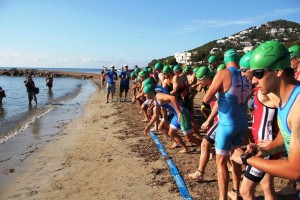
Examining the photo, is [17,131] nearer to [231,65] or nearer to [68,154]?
[68,154]

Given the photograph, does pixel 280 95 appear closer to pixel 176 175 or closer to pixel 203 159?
pixel 203 159

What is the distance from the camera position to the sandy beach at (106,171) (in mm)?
5066

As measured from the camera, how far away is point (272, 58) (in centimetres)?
216

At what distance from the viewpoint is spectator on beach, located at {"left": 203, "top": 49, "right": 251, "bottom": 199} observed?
419cm

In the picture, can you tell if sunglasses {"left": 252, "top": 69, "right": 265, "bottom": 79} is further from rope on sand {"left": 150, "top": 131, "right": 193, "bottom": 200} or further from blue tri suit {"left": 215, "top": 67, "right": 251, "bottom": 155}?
rope on sand {"left": 150, "top": 131, "right": 193, "bottom": 200}

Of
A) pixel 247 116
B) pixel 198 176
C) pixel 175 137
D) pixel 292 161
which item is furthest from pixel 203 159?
pixel 292 161

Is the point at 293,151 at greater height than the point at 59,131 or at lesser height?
greater

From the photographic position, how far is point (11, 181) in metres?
6.20

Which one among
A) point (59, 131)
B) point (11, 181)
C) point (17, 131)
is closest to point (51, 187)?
point (11, 181)

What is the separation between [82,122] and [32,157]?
16.4ft

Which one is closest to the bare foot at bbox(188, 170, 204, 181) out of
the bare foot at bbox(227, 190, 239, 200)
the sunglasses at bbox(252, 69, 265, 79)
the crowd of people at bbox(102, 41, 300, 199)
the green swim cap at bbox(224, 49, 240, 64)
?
the crowd of people at bbox(102, 41, 300, 199)

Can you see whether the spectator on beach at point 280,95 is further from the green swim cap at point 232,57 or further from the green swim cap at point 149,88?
the green swim cap at point 149,88

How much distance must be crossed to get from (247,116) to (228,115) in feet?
1.45

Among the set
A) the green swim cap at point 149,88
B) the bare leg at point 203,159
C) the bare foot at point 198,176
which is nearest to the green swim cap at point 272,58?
the bare leg at point 203,159
